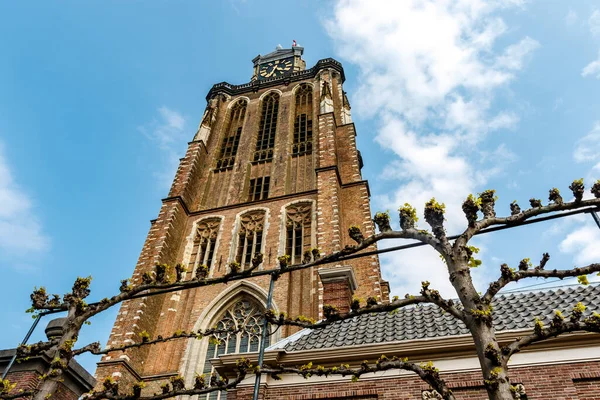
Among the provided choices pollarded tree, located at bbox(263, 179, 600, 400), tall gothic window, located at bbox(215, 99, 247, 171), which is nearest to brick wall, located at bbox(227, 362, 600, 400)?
pollarded tree, located at bbox(263, 179, 600, 400)

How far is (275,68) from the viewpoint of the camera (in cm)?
3931

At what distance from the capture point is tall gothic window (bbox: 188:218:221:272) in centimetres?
1998

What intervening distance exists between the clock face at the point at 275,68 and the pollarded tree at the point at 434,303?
3348cm

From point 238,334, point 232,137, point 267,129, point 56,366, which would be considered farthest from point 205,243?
point 56,366

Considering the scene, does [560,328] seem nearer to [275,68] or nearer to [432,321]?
[432,321]

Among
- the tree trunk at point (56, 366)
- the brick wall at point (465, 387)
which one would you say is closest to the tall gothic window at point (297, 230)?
the brick wall at point (465, 387)

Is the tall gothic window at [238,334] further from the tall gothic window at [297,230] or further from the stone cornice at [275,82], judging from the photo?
the stone cornice at [275,82]

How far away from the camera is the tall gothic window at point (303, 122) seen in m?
→ 25.1

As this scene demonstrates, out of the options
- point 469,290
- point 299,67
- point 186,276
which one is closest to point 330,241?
point 186,276

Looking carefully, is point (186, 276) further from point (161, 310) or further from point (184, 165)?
point (184, 165)

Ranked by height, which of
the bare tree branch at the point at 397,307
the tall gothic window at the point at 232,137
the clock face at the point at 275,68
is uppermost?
the clock face at the point at 275,68

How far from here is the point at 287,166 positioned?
2372 centimetres

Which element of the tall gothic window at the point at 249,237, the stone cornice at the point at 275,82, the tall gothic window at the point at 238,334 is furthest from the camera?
the stone cornice at the point at 275,82

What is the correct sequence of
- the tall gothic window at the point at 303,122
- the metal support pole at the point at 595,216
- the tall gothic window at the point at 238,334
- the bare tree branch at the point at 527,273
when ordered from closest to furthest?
the bare tree branch at the point at 527,273 → the metal support pole at the point at 595,216 → the tall gothic window at the point at 238,334 → the tall gothic window at the point at 303,122
